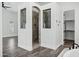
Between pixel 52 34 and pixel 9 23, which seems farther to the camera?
pixel 52 34

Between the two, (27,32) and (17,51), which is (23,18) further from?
(17,51)

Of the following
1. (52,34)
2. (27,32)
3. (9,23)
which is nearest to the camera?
(9,23)

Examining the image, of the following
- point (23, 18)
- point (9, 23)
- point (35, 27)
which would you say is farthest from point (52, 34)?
point (9, 23)

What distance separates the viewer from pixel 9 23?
120cm

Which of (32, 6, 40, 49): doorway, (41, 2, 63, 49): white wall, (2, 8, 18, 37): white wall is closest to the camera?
(2, 8, 18, 37): white wall

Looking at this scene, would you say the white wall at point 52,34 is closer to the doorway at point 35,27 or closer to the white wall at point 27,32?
the doorway at point 35,27

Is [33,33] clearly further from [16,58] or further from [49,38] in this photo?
[16,58]

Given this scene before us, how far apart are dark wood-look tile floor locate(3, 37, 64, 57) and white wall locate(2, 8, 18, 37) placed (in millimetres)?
85

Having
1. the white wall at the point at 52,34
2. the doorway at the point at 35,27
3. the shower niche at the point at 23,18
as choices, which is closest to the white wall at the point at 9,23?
the shower niche at the point at 23,18

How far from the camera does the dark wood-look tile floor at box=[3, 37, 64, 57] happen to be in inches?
49.4

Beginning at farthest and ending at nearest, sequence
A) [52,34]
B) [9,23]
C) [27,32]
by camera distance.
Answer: [52,34]
[27,32]
[9,23]

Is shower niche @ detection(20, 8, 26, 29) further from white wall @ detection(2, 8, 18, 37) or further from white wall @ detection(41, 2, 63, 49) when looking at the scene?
white wall @ detection(41, 2, 63, 49)

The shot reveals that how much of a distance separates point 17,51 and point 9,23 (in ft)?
1.49

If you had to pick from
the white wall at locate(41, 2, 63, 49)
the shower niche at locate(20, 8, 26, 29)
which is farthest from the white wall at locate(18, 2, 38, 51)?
the white wall at locate(41, 2, 63, 49)
